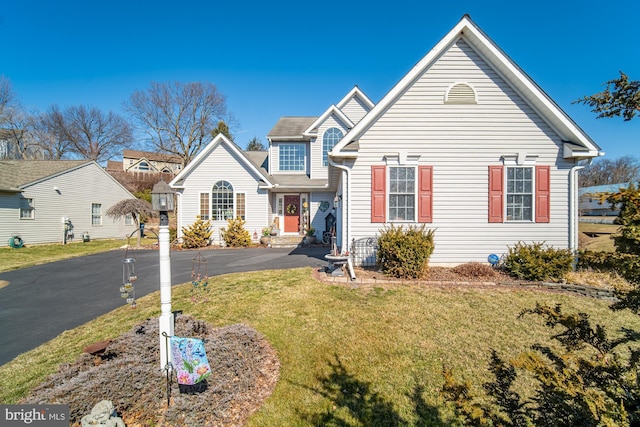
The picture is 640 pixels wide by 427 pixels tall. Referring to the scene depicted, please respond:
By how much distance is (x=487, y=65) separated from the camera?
854 centimetres

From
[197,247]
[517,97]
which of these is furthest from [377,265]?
[197,247]

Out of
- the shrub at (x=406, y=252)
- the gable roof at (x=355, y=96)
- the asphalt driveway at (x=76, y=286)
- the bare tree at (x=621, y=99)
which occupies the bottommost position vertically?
the asphalt driveway at (x=76, y=286)

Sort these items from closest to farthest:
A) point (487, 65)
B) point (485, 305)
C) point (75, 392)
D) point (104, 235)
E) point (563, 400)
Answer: point (563, 400)
point (75, 392)
point (485, 305)
point (487, 65)
point (104, 235)

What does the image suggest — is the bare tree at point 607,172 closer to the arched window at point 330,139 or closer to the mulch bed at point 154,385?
the arched window at point 330,139

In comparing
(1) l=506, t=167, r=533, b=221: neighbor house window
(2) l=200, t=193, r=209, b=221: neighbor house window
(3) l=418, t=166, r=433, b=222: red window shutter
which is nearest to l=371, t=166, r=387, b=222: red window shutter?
(3) l=418, t=166, r=433, b=222: red window shutter

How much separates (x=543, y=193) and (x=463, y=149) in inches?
105

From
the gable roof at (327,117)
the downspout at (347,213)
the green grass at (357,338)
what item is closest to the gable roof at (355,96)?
the gable roof at (327,117)

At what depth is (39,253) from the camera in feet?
49.7

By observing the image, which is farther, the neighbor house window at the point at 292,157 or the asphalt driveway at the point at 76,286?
the neighbor house window at the point at 292,157

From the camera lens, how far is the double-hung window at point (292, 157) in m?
18.2

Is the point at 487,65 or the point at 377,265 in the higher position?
the point at 487,65

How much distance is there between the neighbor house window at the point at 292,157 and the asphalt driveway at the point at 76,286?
641cm

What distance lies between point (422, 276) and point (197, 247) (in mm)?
12030

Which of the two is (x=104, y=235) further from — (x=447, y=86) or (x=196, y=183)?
(x=447, y=86)
